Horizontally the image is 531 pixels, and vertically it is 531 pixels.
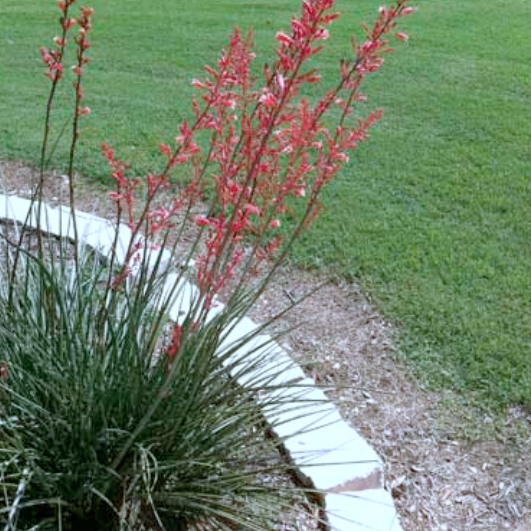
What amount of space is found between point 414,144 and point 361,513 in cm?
315

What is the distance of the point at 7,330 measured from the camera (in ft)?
6.18

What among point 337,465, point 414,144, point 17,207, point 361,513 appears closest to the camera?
point 361,513

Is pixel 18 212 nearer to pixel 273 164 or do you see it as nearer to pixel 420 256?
pixel 420 256

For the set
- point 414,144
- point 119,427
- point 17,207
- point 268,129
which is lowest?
point 119,427

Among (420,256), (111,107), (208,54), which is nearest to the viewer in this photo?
(420,256)

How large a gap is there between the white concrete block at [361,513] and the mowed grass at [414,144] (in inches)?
29.8

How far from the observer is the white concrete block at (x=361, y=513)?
2.06 meters

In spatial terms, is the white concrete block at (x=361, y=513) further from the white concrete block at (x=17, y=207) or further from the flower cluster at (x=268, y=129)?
the white concrete block at (x=17, y=207)

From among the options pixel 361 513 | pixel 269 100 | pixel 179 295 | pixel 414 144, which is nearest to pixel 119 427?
pixel 361 513

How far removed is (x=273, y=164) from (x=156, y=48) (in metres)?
5.35

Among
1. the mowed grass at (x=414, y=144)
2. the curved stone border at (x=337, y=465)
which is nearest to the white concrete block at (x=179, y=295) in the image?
the curved stone border at (x=337, y=465)

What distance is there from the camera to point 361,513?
2.11 metres

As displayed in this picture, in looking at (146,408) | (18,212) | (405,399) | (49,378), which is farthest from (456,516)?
(18,212)

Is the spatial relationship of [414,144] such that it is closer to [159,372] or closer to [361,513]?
[361,513]
